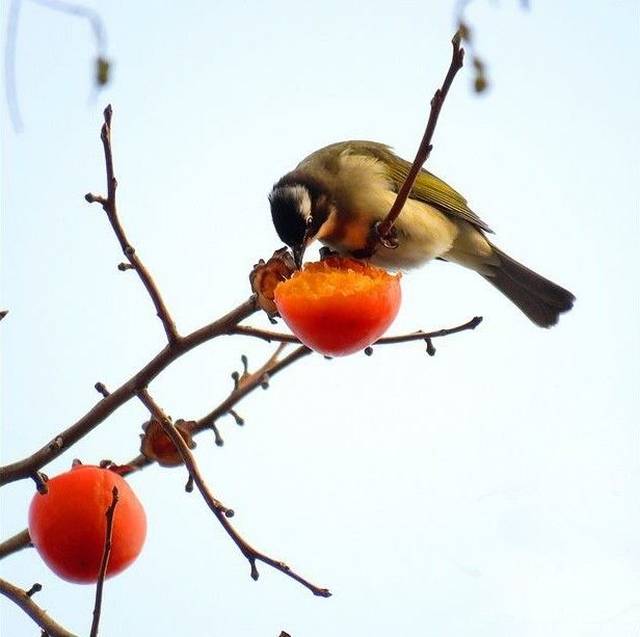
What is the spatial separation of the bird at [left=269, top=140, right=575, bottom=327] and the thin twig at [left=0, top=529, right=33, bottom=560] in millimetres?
1283

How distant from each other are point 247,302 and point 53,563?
948 mm

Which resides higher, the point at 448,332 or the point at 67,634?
the point at 448,332

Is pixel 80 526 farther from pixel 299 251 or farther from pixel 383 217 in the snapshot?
pixel 383 217

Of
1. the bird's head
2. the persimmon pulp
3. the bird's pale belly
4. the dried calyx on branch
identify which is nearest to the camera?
the persimmon pulp

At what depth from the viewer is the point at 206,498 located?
2.30 meters

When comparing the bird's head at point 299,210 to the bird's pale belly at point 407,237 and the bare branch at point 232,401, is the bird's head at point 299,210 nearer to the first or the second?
the bird's pale belly at point 407,237

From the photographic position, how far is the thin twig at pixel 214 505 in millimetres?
2225

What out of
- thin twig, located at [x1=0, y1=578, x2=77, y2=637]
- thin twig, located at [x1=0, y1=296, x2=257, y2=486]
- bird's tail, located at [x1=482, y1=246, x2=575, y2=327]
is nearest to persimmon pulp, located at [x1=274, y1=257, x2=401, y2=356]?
thin twig, located at [x1=0, y1=296, x2=257, y2=486]

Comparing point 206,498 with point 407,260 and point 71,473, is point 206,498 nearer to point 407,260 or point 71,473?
point 71,473

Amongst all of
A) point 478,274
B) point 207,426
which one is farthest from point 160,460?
point 478,274

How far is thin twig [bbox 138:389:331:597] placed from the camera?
222cm

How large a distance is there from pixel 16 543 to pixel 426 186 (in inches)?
107

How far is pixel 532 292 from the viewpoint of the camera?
4766 mm

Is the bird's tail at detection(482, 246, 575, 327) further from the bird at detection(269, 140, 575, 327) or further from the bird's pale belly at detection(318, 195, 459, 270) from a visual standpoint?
the bird's pale belly at detection(318, 195, 459, 270)
